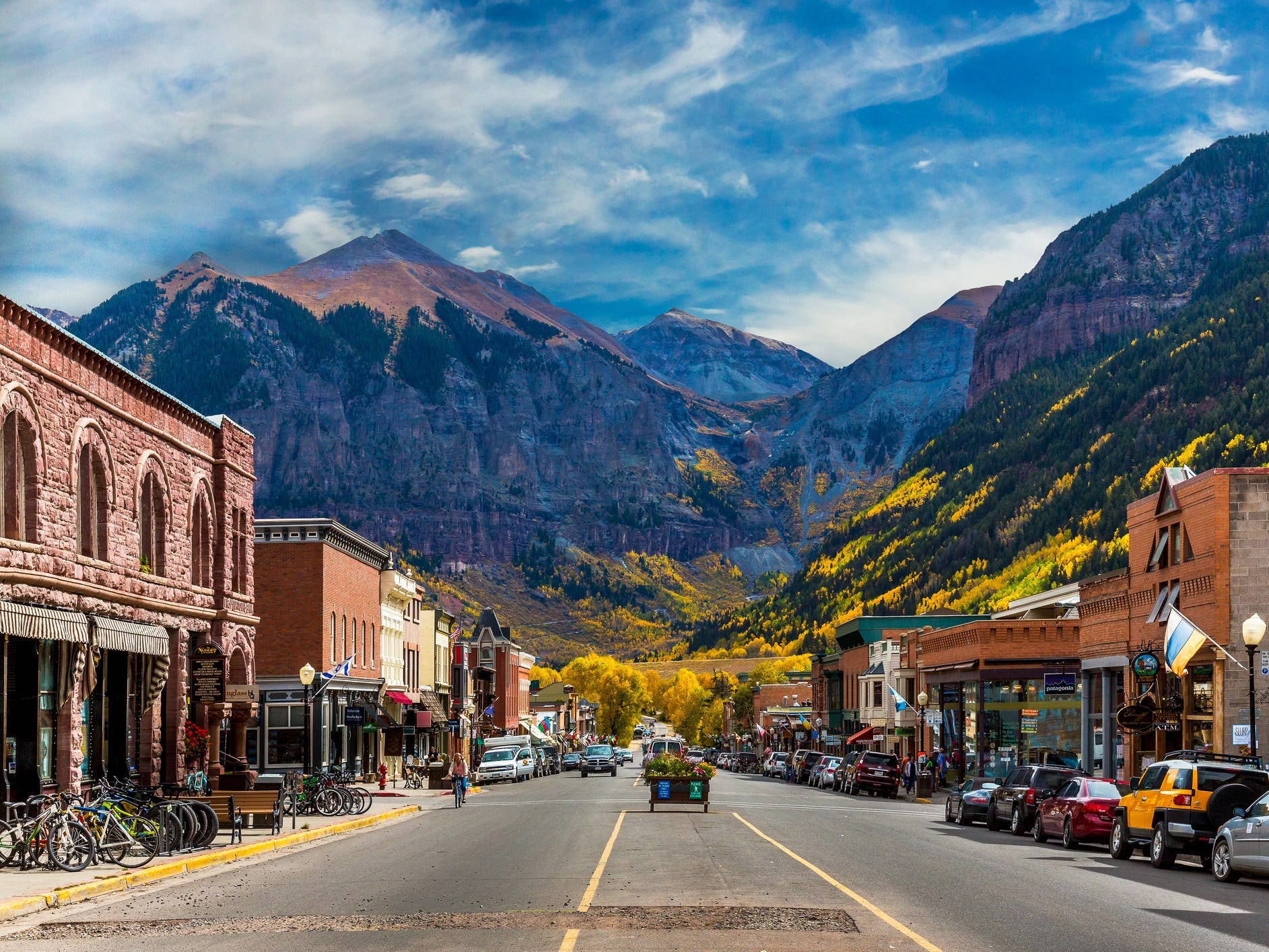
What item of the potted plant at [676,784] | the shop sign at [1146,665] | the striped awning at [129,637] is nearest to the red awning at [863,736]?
the potted plant at [676,784]

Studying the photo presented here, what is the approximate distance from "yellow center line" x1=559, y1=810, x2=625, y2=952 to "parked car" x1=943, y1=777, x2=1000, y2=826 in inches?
416

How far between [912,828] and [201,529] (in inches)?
823

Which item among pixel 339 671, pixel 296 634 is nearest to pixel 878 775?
pixel 339 671

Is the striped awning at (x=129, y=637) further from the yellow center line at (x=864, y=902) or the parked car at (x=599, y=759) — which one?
the parked car at (x=599, y=759)

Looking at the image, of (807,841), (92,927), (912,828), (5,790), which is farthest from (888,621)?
(92,927)

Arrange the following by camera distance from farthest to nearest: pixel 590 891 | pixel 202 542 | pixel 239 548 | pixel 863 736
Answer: pixel 863 736 < pixel 239 548 < pixel 202 542 < pixel 590 891

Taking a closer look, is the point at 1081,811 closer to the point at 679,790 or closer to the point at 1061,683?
the point at 679,790

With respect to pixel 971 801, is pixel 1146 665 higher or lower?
higher

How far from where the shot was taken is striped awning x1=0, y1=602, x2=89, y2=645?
25.9 meters

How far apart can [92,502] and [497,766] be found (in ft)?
161

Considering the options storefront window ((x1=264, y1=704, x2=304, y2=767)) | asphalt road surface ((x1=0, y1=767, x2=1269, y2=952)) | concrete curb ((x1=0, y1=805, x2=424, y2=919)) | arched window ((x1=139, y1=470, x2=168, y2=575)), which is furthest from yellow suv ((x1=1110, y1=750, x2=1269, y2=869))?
storefront window ((x1=264, y1=704, x2=304, y2=767))

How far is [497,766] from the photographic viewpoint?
79.1m

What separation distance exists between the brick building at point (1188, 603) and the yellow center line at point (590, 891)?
17822 mm

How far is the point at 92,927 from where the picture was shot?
16734mm
